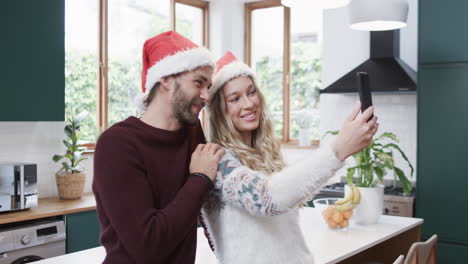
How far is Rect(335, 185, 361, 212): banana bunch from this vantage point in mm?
2660

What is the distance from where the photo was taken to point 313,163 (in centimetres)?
126

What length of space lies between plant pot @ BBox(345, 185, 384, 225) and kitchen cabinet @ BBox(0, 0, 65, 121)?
7.23 ft

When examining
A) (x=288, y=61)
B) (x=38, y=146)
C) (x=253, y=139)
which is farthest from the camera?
(x=288, y=61)

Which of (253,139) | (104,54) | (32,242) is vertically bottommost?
(32,242)

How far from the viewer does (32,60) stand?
353 cm

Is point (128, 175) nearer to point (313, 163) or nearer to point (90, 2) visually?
point (313, 163)

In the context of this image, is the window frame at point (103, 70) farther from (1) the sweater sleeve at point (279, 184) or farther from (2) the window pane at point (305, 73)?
(1) the sweater sleeve at point (279, 184)

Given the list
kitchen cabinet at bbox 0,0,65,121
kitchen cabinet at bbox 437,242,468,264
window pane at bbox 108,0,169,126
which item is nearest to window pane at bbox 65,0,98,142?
window pane at bbox 108,0,169,126

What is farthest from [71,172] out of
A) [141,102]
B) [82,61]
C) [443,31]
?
[443,31]

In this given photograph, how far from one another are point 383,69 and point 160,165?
141 inches

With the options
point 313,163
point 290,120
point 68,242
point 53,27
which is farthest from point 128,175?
point 290,120

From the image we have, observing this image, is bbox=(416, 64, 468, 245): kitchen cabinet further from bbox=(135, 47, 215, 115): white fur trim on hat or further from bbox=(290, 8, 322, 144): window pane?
bbox=(135, 47, 215, 115): white fur trim on hat

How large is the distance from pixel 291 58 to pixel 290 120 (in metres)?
0.69

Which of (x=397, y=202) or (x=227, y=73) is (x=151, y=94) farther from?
(x=397, y=202)
